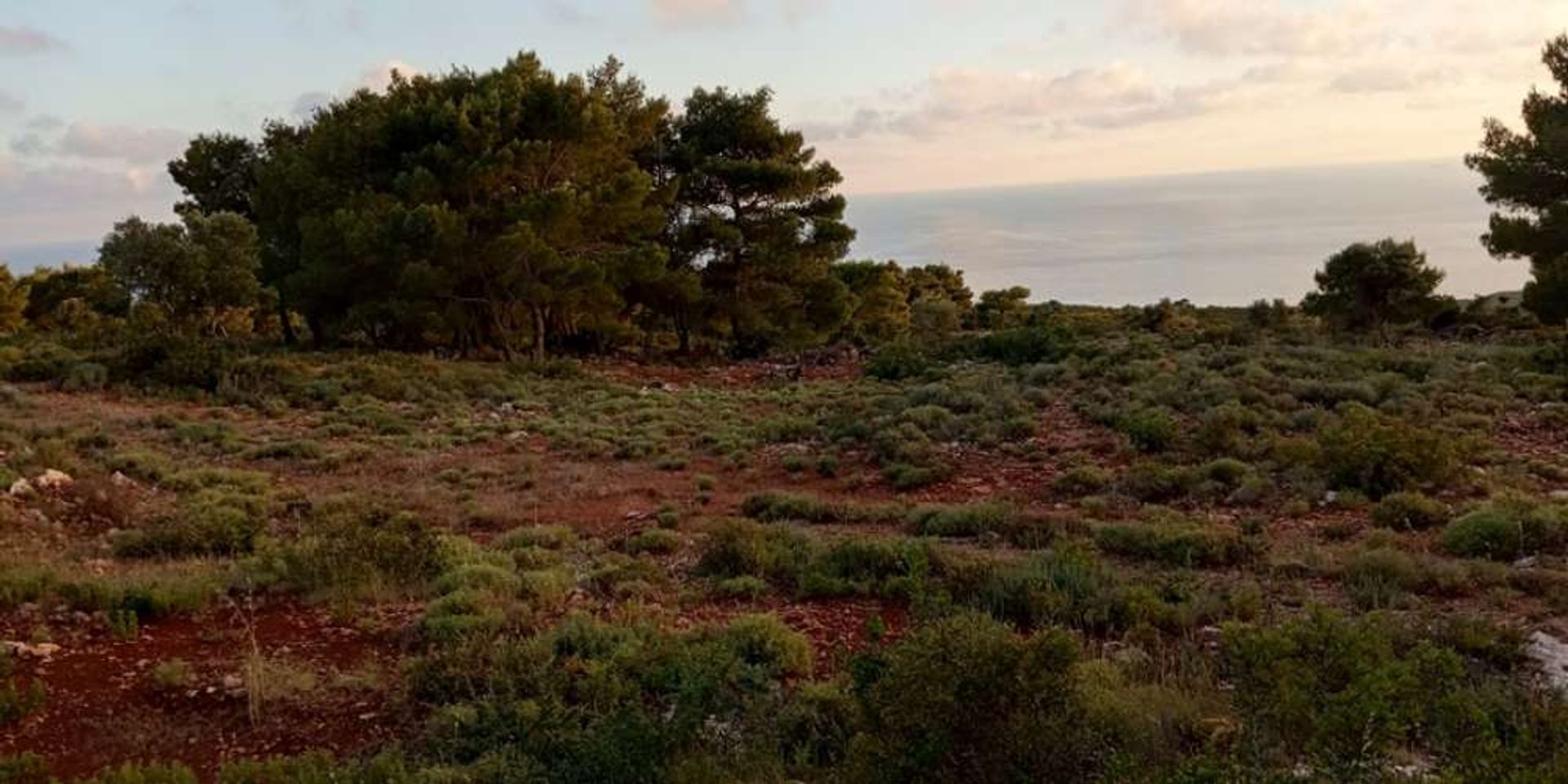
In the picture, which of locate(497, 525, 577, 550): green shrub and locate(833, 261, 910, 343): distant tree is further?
locate(833, 261, 910, 343): distant tree

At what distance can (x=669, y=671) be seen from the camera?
5.75 meters

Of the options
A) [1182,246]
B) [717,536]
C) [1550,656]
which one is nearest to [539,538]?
[717,536]

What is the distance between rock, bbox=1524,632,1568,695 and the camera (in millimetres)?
5493

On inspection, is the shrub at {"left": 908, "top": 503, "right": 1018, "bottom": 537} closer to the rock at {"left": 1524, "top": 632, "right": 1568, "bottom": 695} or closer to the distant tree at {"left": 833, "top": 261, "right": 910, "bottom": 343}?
the rock at {"left": 1524, "top": 632, "right": 1568, "bottom": 695}

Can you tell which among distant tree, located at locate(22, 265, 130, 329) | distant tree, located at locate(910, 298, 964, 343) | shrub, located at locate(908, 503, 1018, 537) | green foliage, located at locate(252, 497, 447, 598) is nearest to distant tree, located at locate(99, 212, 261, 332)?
green foliage, located at locate(252, 497, 447, 598)

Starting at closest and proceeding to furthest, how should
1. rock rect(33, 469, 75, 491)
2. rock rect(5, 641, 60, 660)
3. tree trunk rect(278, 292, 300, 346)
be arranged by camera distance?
rock rect(5, 641, 60, 660) < rock rect(33, 469, 75, 491) < tree trunk rect(278, 292, 300, 346)

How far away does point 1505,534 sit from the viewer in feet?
26.7

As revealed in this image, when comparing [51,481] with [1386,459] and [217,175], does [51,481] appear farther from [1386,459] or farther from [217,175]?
[217,175]

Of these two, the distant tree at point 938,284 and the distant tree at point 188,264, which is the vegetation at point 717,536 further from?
the distant tree at point 938,284

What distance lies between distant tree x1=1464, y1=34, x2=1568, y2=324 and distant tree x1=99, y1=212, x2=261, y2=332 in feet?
98.9

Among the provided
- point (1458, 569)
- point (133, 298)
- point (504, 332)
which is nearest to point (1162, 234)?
point (504, 332)

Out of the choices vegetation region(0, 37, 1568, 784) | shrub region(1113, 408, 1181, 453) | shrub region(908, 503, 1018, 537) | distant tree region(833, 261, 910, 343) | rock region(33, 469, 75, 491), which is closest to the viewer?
vegetation region(0, 37, 1568, 784)

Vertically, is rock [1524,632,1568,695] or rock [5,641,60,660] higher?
rock [5,641,60,660]

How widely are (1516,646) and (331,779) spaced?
20.9 ft
